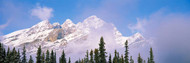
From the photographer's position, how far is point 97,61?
75562mm

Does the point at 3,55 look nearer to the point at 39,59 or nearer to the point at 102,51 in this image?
the point at 39,59

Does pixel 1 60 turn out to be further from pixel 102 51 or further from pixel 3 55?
pixel 102 51

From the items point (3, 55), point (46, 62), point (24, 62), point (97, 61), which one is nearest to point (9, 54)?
point (3, 55)

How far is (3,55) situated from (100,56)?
2762 centimetres

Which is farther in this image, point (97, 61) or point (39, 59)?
point (39, 59)

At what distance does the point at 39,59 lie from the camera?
8262cm

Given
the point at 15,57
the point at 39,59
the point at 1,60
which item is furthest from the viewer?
the point at 39,59

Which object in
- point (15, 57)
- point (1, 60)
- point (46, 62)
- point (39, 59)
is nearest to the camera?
point (1, 60)

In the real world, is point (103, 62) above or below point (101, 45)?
below

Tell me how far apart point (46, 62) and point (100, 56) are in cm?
3932

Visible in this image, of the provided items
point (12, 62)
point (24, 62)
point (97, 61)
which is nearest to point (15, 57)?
point (12, 62)

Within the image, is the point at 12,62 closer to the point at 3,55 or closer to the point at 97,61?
the point at 3,55

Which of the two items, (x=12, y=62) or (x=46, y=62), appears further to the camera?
(x=46, y=62)

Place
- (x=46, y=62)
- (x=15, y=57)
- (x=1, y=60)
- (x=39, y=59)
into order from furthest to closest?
(x=46, y=62)
(x=39, y=59)
(x=15, y=57)
(x=1, y=60)
